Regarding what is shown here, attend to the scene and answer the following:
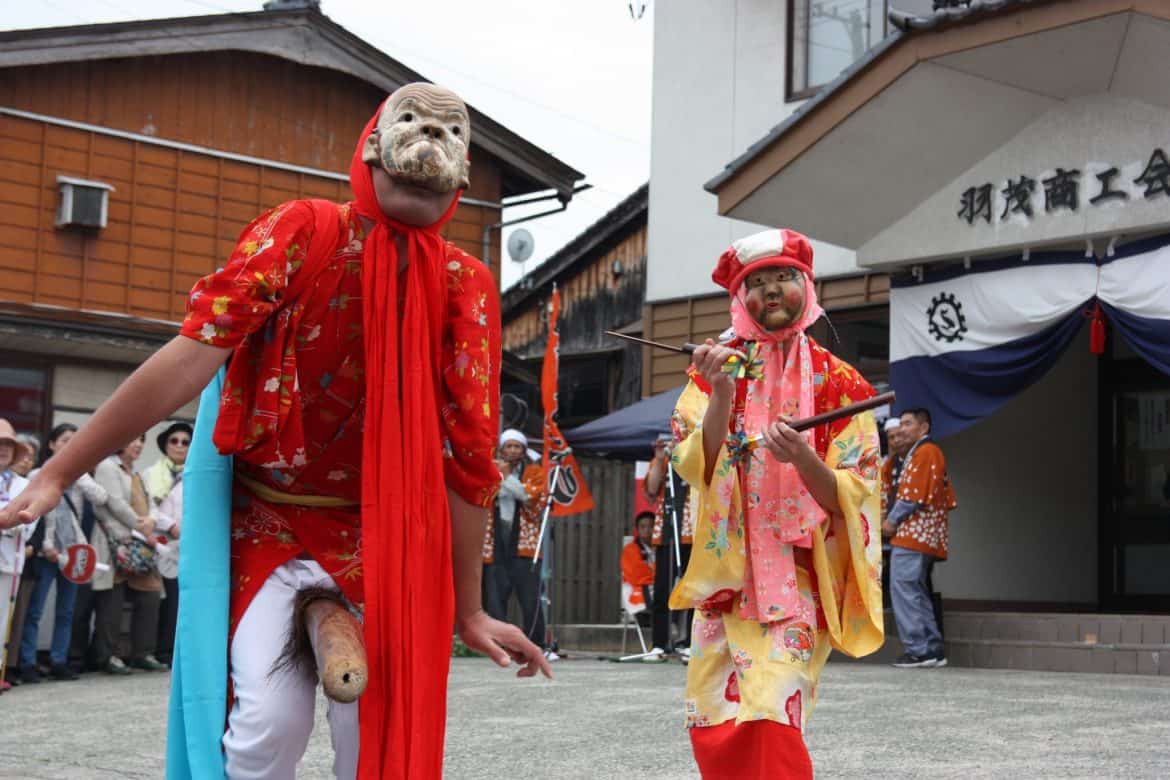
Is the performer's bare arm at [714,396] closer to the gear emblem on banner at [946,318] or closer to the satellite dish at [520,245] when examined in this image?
the gear emblem on banner at [946,318]

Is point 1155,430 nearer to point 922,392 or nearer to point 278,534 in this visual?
point 922,392

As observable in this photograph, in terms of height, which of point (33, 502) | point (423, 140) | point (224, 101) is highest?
point (224, 101)

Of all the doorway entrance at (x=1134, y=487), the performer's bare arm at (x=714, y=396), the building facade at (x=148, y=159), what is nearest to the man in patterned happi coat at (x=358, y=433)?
Result: the performer's bare arm at (x=714, y=396)

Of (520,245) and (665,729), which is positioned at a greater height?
(520,245)

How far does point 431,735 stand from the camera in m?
3.31

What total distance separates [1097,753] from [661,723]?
7.36 feet

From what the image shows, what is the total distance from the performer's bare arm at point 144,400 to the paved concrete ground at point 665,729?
3.44 metres

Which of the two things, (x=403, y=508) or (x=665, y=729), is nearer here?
(x=403, y=508)

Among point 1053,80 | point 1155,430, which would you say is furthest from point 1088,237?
point 1155,430

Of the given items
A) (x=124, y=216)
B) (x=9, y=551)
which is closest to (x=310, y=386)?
(x=9, y=551)

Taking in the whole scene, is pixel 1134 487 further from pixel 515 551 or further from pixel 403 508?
pixel 403 508

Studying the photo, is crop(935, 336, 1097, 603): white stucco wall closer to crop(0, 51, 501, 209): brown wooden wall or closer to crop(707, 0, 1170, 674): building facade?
crop(707, 0, 1170, 674): building facade

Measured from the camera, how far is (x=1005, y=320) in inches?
480

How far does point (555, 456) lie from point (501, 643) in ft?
34.4
